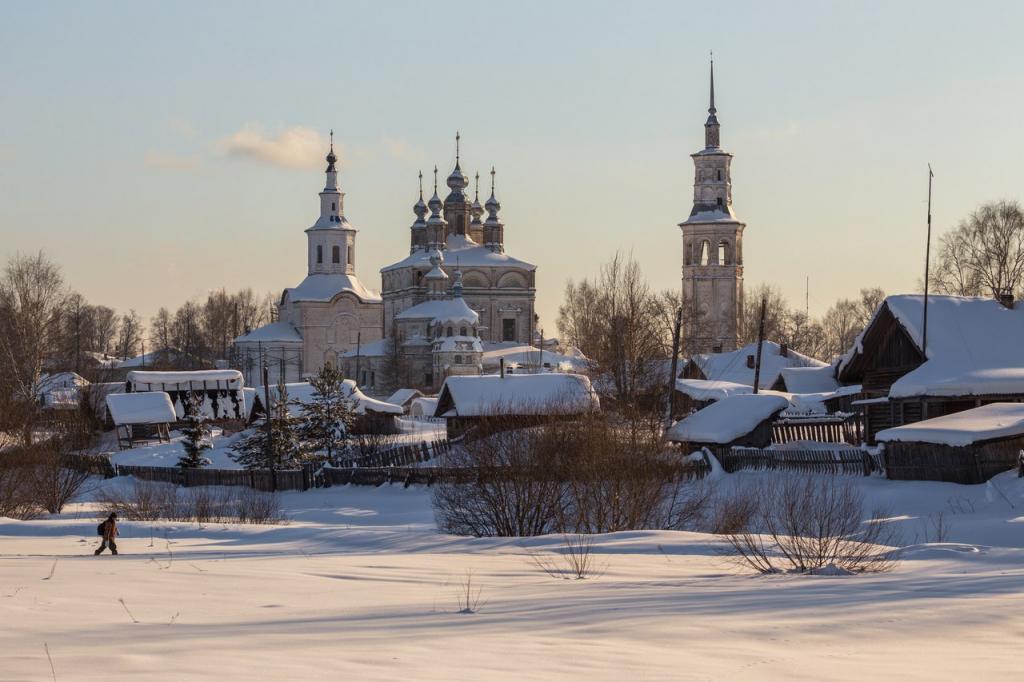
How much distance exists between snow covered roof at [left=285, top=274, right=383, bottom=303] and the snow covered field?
8979 centimetres

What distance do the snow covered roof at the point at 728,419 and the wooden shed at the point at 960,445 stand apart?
284 inches

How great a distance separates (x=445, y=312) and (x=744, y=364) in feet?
135

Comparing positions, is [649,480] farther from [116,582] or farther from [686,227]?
[686,227]

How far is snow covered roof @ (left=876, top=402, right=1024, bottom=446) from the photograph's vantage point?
28.5 m

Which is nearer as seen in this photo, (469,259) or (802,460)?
(802,460)

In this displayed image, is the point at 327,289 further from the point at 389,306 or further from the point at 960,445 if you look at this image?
the point at 960,445

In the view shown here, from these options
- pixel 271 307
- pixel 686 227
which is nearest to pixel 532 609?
pixel 686 227

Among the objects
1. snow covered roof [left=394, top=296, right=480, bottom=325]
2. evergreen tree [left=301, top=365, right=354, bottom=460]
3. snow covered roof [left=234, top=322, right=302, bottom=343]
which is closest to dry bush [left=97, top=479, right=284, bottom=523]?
evergreen tree [left=301, top=365, right=354, bottom=460]

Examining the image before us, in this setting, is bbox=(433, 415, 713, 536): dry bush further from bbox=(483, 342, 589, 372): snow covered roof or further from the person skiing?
bbox=(483, 342, 589, 372): snow covered roof

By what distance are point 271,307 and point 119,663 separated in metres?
131

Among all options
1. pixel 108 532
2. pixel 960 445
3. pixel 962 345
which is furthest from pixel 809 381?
pixel 108 532

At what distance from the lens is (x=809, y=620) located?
37.7 feet

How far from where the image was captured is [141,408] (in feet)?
197

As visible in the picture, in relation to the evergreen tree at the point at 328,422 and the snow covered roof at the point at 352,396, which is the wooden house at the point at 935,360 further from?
the snow covered roof at the point at 352,396
